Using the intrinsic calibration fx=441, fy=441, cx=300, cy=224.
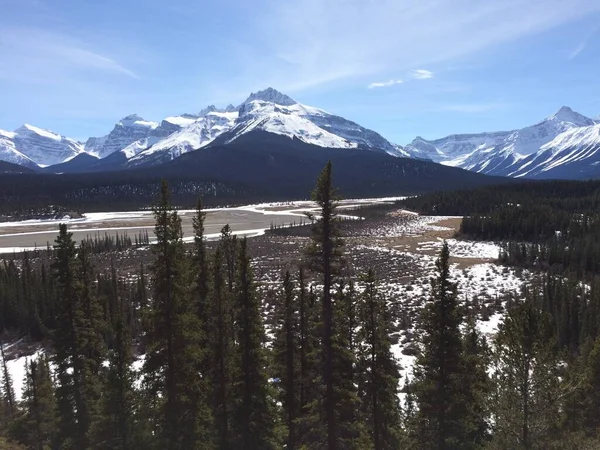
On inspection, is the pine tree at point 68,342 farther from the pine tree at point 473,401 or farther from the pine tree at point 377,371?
the pine tree at point 473,401

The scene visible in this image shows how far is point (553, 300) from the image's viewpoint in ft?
172

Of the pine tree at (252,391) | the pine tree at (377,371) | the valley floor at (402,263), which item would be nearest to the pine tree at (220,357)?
the pine tree at (252,391)

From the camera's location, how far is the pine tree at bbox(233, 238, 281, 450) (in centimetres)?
2098

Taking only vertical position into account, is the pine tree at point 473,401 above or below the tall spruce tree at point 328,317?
below

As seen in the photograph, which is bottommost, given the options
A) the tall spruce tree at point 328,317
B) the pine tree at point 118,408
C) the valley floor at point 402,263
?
the valley floor at point 402,263

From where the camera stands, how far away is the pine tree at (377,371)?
65.7ft

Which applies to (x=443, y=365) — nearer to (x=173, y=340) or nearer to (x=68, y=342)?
(x=173, y=340)

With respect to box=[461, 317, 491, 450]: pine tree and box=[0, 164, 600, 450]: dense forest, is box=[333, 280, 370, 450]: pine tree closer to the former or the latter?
box=[0, 164, 600, 450]: dense forest

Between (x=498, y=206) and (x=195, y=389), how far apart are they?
588 feet

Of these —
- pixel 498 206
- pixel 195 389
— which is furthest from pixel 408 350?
pixel 498 206

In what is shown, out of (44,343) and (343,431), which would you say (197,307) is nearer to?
(343,431)

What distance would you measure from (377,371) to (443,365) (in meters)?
3.16

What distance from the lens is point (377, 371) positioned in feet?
68.8

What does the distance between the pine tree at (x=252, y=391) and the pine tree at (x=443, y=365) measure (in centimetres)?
729
